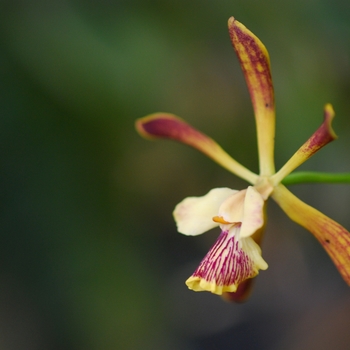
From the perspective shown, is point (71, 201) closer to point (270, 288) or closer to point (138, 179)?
point (138, 179)

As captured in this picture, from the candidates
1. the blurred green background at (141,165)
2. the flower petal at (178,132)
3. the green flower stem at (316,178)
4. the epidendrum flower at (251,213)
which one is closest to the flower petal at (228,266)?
the epidendrum flower at (251,213)

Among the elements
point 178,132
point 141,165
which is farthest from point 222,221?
point 141,165

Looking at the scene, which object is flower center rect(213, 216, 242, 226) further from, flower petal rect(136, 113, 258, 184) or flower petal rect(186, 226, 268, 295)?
flower petal rect(136, 113, 258, 184)

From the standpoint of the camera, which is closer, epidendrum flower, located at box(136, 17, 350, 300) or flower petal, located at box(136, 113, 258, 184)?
epidendrum flower, located at box(136, 17, 350, 300)

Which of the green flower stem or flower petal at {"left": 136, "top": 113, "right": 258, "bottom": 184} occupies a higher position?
flower petal at {"left": 136, "top": 113, "right": 258, "bottom": 184}

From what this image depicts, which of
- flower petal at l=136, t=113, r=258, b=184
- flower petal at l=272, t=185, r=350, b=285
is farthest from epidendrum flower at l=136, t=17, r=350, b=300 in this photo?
flower petal at l=136, t=113, r=258, b=184

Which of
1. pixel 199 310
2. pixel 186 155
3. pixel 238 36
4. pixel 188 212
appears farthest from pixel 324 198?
pixel 238 36

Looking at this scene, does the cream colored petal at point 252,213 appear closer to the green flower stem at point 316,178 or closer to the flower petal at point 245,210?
the flower petal at point 245,210
